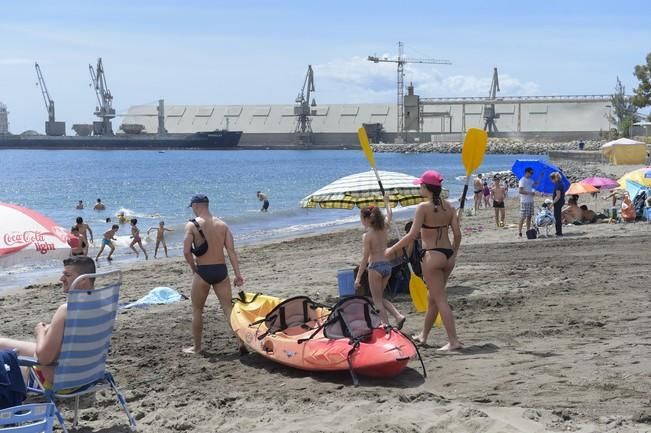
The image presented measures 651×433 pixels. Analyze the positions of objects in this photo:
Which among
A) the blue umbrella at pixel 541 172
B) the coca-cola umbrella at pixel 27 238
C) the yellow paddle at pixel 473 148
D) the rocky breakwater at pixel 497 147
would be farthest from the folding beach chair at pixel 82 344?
the rocky breakwater at pixel 497 147

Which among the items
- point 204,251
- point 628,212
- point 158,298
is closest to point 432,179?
point 204,251

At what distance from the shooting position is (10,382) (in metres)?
5.01

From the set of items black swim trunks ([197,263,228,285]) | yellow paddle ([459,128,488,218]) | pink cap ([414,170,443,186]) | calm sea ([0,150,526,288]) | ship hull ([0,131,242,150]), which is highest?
yellow paddle ([459,128,488,218])

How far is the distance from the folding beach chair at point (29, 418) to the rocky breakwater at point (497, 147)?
337 ft

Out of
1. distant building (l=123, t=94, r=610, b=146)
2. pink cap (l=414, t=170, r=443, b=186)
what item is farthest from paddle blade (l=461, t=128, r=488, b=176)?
distant building (l=123, t=94, r=610, b=146)

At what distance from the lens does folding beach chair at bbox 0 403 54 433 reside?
464cm

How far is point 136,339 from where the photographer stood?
8234 mm

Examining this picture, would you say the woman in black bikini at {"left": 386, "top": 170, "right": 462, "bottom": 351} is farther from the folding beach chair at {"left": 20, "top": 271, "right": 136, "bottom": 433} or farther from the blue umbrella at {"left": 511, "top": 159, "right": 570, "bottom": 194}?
the blue umbrella at {"left": 511, "top": 159, "right": 570, "bottom": 194}

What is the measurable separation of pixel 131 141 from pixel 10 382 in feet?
431

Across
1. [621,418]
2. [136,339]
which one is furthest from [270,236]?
[621,418]

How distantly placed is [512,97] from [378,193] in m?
130

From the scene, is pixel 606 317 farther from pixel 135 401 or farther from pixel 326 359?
pixel 135 401

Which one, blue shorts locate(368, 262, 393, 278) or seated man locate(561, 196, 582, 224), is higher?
blue shorts locate(368, 262, 393, 278)

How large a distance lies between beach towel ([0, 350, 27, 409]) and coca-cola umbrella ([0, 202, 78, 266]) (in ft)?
6.26
